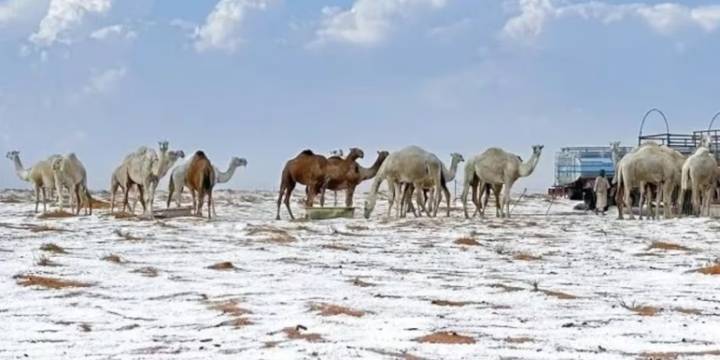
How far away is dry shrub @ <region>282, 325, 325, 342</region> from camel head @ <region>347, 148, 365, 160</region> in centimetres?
2515

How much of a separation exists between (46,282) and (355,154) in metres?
22.3

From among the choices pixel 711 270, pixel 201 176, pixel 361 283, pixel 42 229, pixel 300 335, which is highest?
pixel 201 176

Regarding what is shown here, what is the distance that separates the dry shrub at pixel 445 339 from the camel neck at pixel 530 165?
917 inches

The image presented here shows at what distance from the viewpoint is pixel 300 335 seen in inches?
297

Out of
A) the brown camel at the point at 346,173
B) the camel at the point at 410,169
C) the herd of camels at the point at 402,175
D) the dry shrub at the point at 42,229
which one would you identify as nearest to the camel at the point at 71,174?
the herd of camels at the point at 402,175

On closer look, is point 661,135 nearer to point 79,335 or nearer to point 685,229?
point 685,229

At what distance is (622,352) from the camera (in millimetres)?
6840

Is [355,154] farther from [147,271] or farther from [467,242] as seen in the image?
[147,271]

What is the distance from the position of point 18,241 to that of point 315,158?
15248mm

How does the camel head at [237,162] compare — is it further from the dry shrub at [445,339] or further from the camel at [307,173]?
the dry shrub at [445,339]

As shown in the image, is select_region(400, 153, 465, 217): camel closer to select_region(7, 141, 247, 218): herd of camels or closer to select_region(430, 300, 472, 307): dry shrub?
select_region(7, 141, 247, 218): herd of camels

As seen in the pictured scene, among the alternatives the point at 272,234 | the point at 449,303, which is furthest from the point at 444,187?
the point at 449,303

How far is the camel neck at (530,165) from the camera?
99.9ft

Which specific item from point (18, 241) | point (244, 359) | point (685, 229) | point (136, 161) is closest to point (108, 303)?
point (244, 359)
